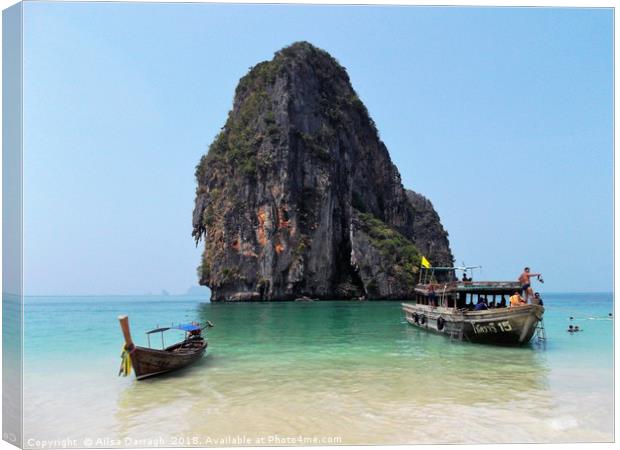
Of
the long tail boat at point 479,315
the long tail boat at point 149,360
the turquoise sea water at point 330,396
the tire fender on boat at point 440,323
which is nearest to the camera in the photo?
the turquoise sea water at point 330,396

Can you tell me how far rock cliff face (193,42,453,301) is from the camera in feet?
185

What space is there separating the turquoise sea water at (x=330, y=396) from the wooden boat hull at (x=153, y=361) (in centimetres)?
25

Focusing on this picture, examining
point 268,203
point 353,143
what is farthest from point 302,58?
point 268,203

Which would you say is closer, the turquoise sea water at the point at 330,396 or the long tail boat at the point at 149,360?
the turquoise sea water at the point at 330,396

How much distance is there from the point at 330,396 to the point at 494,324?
30.8 feet

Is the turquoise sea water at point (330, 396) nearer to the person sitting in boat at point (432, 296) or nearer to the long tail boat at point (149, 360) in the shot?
the long tail boat at point (149, 360)

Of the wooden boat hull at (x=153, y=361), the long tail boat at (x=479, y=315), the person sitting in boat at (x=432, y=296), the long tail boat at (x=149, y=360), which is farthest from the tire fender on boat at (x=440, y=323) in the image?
the wooden boat hull at (x=153, y=361)

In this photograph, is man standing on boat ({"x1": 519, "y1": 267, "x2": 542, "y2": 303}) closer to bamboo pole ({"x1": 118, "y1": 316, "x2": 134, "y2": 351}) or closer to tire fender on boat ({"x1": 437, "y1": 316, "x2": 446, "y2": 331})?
tire fender on boat ({"x1": 437, "y1": 316, "x2": 446, "y2": 331})

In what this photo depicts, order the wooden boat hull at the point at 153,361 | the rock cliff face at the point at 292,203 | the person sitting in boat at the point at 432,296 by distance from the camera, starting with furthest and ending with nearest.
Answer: the rock cliff face at the point at 292,203
the person sitting in boat at the point at 432,296
the wooden boat hull at the point at 153,361

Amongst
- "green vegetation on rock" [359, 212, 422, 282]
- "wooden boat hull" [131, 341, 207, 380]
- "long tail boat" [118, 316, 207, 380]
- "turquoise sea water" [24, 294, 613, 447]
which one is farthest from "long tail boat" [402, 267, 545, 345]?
"green vegetation on rock" [359, 212, 422, 282]

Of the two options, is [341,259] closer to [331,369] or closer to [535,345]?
[535,345]

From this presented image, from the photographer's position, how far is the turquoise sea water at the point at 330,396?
7.52 metres

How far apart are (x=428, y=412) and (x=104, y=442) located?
526cm

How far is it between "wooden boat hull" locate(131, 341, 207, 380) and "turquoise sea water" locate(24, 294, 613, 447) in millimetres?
251
